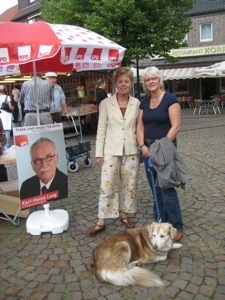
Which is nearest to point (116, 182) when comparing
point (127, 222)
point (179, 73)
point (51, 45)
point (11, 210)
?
point (127, 222)

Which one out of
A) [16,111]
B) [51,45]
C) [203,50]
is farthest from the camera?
[203,50]

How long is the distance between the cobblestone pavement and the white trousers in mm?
310

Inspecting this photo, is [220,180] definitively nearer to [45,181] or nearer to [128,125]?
[128,125]

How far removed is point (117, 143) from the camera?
423cm

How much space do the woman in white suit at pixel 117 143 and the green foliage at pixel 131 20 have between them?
423 inches

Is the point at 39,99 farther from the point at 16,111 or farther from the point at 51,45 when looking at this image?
the point at 16,111

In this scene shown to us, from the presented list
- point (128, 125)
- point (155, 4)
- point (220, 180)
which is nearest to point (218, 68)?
point (155, 4)

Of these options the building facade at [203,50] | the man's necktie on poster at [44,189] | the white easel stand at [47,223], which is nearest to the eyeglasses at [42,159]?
the man's necktie on poster at [44,189]

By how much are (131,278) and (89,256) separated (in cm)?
81

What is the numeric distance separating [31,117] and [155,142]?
322cm

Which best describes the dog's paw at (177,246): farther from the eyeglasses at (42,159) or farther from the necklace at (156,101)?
the eyeglasses at (42,159)

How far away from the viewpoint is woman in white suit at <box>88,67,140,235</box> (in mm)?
4227

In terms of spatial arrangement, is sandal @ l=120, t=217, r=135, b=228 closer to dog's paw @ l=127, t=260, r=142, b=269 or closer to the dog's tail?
dog's paw @ l=127, t=260, r=142, b=269

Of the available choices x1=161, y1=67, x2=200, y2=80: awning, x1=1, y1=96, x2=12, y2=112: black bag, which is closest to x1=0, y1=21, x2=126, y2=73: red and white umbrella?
x1=1, y1=96, x2=12, y2=112: black bag
